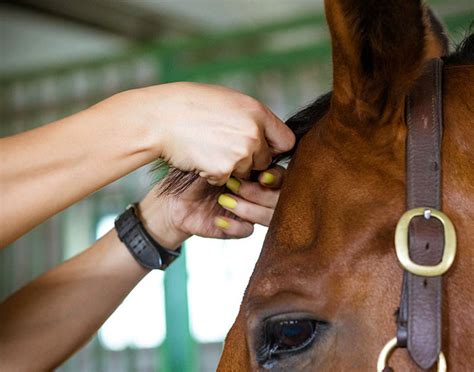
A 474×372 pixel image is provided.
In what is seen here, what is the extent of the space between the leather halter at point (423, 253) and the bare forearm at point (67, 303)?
0.73 meters

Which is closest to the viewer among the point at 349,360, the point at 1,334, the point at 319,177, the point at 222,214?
the point at 349,360

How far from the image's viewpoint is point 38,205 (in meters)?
1.07

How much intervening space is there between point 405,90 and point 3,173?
1.75 feet

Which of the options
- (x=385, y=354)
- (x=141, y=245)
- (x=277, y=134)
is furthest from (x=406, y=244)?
(x=141, y=245)

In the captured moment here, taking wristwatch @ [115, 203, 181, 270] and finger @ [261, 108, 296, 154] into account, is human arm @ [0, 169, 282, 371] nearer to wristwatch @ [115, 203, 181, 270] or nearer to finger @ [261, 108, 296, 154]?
wristwatch @ [115, 203, 181, 270]

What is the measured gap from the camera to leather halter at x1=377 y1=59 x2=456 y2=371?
87cm

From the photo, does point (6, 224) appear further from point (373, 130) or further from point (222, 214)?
point (373, 130)

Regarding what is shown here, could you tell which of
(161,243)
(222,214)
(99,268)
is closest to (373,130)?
(222,214)

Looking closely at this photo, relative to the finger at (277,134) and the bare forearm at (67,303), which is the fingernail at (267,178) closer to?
the finger at (277,134)

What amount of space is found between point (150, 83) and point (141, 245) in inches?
107

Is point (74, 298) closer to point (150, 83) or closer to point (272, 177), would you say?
point (272, 177)

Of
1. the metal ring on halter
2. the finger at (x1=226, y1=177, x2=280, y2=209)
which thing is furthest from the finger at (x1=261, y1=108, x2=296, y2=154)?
the metal ring on halter

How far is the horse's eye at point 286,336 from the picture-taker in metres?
0.94

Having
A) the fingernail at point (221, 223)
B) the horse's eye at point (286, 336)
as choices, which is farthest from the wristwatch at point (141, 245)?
the horse's eye at point (286, 336)
